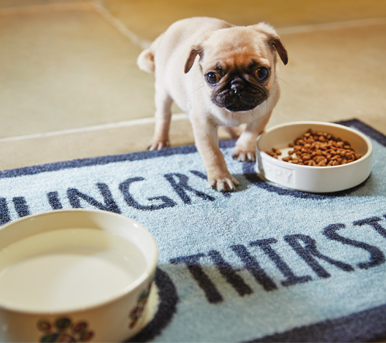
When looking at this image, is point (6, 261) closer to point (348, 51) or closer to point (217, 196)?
point (217, 196)

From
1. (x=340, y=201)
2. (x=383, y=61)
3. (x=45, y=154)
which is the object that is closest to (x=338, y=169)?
(x=340, y=201)

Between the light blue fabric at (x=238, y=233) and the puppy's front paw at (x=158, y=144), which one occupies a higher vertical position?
the light blue fabric at (x=238, y=233)

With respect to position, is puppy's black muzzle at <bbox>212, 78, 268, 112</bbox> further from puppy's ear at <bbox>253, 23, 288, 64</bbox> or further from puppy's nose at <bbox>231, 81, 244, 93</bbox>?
puppy's ear at <bbox>253, 23, 288, 64</bbox>

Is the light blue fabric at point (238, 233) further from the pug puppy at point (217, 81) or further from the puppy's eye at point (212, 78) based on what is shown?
the puppy's eye at point (212, 78)

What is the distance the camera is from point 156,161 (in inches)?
82.7

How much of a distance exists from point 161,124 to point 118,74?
1.30 m

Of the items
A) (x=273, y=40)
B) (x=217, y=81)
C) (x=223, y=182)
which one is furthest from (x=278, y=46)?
(x=223, y=182)

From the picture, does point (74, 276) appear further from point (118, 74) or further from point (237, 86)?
point (118, 74)

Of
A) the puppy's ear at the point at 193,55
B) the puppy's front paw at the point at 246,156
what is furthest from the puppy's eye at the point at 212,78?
the puppy's front paw at the point at 246,156

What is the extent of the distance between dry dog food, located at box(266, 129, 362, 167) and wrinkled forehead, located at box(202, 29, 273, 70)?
0.44 meters

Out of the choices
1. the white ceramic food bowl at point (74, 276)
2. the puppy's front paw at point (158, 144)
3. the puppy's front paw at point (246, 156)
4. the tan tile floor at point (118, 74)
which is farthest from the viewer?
the tan tile floor at point (118, 74)

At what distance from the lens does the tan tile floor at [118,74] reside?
248 cm

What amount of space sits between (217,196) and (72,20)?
167 inches

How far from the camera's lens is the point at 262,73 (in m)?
1.70
